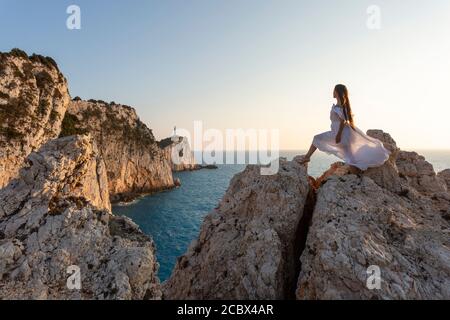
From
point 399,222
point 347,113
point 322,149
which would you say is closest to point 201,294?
point 399,222

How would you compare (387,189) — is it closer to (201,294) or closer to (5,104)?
(201,294)

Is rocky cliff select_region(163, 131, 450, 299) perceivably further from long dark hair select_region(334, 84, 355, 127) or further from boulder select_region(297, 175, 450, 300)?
long dark hair select_region(334, 84, 355, 127)

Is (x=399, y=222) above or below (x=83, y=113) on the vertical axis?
below

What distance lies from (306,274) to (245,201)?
3.10 metres

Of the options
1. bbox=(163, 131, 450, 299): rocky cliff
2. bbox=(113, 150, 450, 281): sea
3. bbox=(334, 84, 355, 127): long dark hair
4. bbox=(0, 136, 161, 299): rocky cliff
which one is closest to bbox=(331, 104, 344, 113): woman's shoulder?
bbox=(334, 84, 355, 127): long dark hair

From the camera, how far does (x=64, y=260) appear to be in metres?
6.43

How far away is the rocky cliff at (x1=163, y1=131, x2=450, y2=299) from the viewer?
5.97m

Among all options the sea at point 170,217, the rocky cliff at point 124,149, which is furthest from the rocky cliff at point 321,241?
the rocky cliff at point 124,149

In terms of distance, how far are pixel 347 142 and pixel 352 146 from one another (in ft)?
0.72

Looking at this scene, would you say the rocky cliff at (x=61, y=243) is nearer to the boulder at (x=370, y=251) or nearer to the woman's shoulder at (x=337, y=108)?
the boulder at (x=370, y=251)

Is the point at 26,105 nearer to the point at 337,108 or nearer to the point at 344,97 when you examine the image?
the point at 337,108

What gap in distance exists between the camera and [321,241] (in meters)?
6.57

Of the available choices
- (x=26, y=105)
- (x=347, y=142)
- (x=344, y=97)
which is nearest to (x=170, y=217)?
(x=26, y=105)

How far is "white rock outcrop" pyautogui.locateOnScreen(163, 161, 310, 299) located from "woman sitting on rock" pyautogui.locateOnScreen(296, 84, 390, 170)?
5.03 feet
